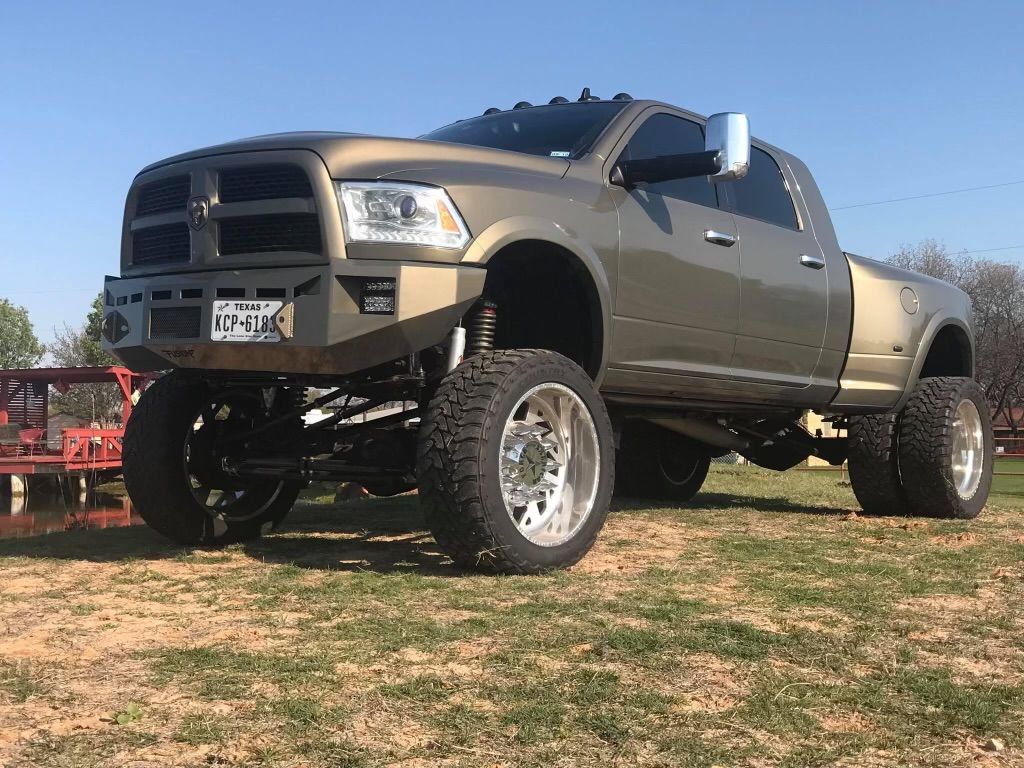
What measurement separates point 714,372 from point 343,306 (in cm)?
241

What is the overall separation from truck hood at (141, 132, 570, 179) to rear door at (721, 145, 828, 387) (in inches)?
68.5

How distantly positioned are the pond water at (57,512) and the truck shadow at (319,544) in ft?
42.9

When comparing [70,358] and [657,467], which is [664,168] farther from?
[70,358]

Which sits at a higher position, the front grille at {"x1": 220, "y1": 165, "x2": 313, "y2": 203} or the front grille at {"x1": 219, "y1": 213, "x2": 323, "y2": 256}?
the front grille at {"x1": 220, "y1": 165, "x2": 313, "y2": 203}

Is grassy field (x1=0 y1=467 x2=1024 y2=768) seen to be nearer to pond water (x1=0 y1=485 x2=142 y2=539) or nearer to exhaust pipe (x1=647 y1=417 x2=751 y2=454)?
exhaust pipe (x1=647 y1=417 x2=751 y2=454)

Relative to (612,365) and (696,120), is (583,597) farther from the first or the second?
(696,120)

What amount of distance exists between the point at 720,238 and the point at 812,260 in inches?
42.5

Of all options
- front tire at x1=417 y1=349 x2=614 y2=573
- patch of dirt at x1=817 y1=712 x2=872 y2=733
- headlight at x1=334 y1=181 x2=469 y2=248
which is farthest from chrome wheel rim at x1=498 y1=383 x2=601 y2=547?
patch of dirt at x1=817 y1=712 x2=872 y2=733

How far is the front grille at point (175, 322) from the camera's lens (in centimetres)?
425

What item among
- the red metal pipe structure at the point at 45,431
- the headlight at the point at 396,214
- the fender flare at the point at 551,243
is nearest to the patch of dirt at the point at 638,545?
the fender flare at the point at 551,243

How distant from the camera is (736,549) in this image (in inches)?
199

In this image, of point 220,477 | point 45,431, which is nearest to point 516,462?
point 220,477

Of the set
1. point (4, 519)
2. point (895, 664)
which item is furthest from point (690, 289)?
point (4, 519)

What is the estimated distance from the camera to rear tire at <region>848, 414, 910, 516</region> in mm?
7152
